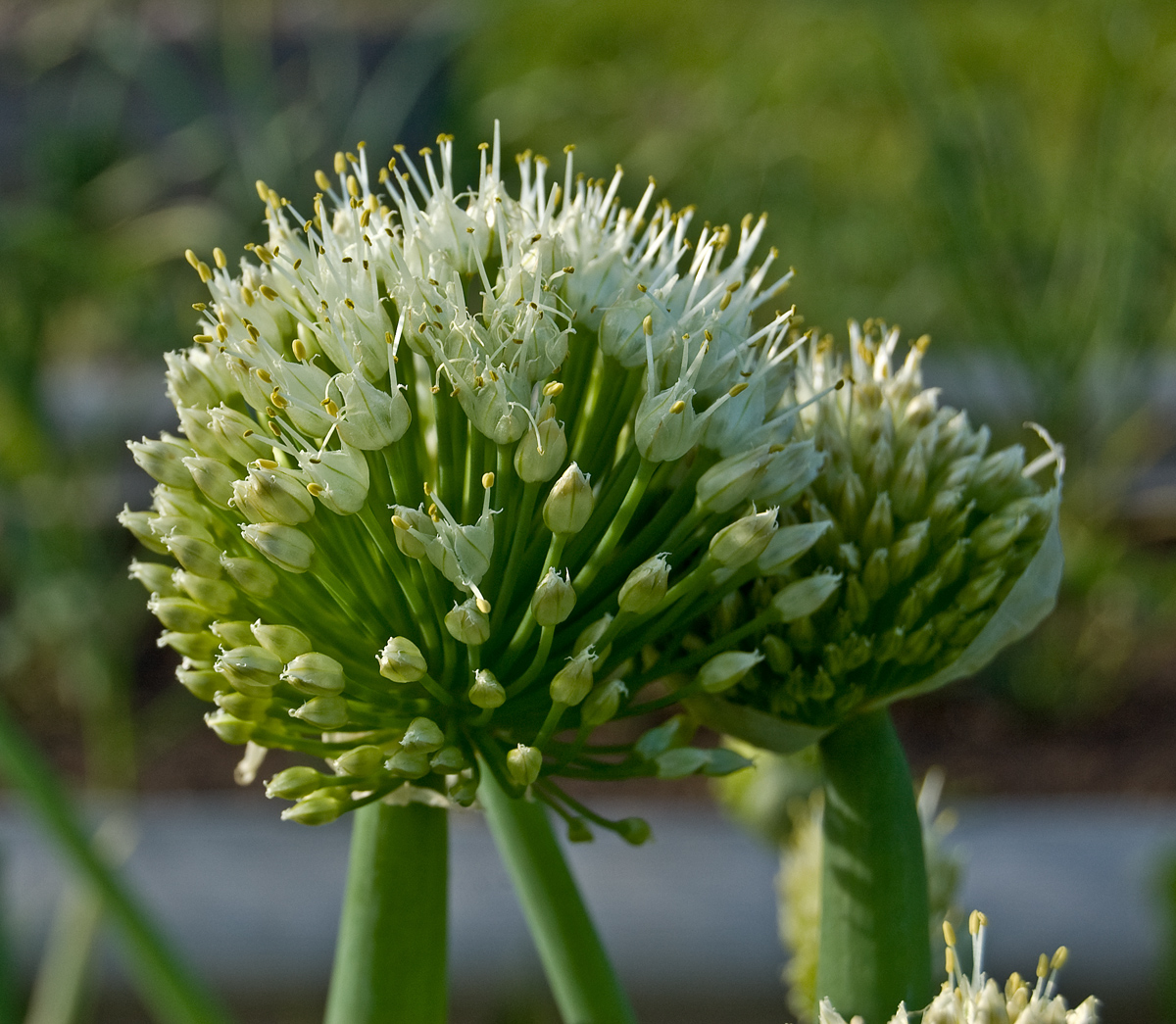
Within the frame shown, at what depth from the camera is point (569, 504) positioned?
28 centimetres

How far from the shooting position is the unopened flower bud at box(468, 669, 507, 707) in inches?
11.0

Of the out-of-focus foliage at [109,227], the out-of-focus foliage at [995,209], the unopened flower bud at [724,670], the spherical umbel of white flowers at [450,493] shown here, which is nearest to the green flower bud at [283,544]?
the spherical umbel of white flowers at [450,493]

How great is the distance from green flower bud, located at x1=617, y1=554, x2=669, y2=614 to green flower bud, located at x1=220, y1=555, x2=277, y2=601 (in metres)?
0.09

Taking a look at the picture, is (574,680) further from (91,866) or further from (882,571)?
(91,866)

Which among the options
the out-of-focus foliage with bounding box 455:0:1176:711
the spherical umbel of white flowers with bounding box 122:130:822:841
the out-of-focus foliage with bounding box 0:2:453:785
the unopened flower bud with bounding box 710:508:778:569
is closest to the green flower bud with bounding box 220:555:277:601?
the spherical umbel of white flowers with bounding box 122:130:822:841

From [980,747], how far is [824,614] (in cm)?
153

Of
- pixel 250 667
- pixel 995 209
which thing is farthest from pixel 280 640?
pixel 995 209

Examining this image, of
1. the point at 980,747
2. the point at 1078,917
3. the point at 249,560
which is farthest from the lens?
the point at 980,747

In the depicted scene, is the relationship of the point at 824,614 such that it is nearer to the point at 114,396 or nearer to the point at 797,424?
the point at 797,424

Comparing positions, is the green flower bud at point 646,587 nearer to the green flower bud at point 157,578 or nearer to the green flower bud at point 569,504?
the green flower bud at point 569,504

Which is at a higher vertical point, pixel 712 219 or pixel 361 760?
pixel 712 219

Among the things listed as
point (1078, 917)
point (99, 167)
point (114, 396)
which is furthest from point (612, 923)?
point (99, 167)

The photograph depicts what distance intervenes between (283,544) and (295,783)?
0.06 m

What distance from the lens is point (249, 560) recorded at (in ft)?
0.96
